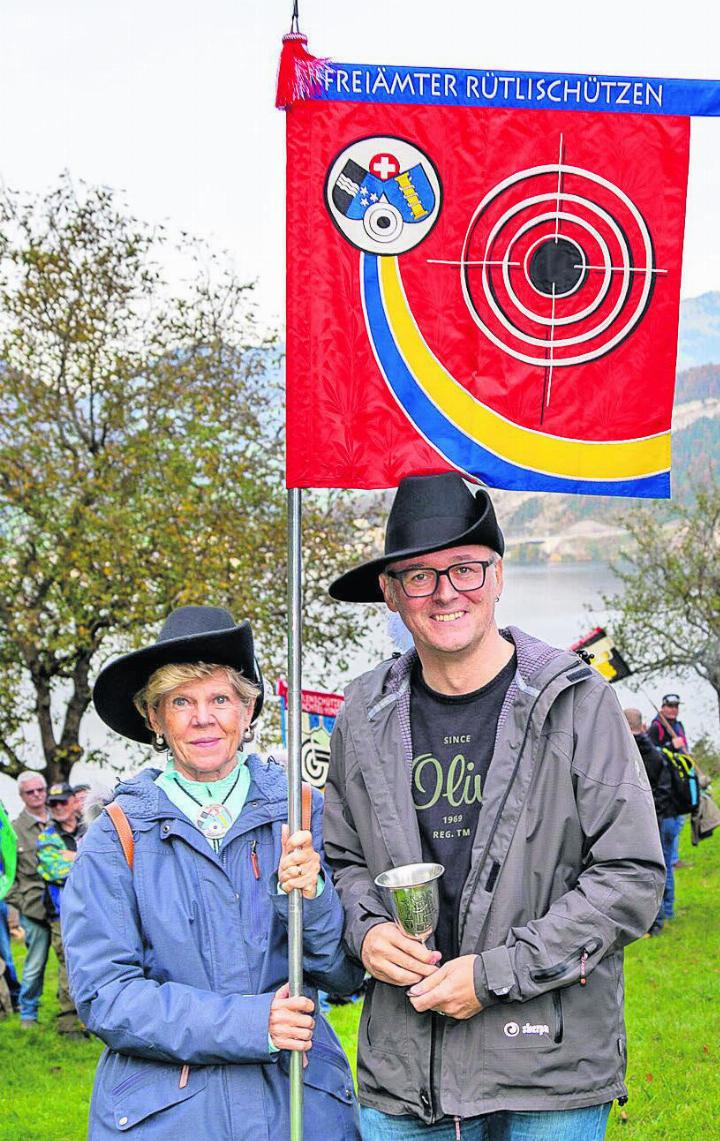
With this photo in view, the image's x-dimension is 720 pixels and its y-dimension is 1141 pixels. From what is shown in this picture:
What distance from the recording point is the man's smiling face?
11.2 ft

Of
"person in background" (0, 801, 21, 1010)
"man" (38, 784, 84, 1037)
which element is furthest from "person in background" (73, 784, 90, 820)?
"person in background" (0, 801, 21, 1010)

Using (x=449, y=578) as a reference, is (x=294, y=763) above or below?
below

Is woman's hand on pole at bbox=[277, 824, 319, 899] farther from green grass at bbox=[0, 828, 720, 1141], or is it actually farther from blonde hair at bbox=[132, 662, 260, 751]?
green grass at bbox=[0, 828, 720, 1141]

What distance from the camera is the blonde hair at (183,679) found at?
3453mm

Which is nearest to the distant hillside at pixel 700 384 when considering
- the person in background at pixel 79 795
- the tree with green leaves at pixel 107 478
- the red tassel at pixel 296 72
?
the tree with green leaves at pixel 107 478

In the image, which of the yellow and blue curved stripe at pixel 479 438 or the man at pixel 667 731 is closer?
the yellow and blue curved stripe at pixel 479 438

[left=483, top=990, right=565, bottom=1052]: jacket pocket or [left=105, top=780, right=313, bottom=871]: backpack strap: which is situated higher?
[left=105, top=780, right=313, bottom=871]: backpack strap

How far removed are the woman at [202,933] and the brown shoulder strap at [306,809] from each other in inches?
1.9

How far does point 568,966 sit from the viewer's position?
10.3ft

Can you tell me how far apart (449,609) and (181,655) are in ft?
2.23

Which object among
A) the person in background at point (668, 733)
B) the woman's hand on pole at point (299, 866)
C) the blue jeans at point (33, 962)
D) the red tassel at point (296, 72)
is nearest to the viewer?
the woman's hand on pole at point (299, 866)

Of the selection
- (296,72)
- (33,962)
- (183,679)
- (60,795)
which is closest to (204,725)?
(183,679)

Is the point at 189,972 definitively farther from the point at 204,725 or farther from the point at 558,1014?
the point at 558,1014

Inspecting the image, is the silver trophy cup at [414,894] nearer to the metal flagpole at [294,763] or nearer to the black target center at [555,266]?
the metal flagpole at [294,763]
